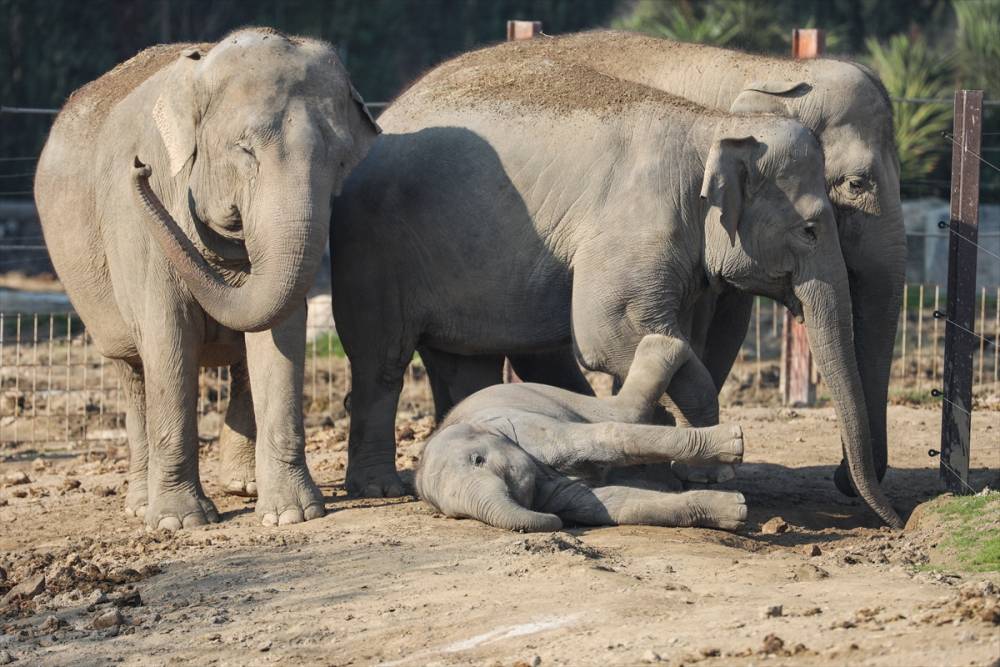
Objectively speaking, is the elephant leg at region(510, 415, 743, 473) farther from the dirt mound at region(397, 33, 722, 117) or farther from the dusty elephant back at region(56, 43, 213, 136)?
the dusty elephant back at region(56, 43, 213, 136)

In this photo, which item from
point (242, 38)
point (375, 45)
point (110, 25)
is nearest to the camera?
point (242, 38)

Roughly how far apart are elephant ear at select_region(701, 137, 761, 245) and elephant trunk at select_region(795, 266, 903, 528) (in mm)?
477

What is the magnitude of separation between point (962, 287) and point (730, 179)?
1482 millimetres

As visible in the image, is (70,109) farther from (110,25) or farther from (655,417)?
(110,25)

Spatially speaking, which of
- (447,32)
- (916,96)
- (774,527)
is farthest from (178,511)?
(447,32)

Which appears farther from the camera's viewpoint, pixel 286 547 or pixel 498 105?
pixel 498 105

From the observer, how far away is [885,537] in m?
8.08

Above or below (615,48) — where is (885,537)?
below

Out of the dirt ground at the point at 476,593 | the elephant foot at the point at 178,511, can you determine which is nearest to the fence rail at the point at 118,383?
the dirt ground at the point at 476,593

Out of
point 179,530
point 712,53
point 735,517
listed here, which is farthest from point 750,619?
point 712,53

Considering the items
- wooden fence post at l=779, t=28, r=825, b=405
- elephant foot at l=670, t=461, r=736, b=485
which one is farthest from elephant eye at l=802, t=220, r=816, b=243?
wooden fence post at l=779, t=28, r=825, b=405

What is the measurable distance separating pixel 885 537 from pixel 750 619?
7.86 ft

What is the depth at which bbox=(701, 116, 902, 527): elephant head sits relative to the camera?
8.66 meters

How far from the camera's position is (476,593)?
657 centimetres
